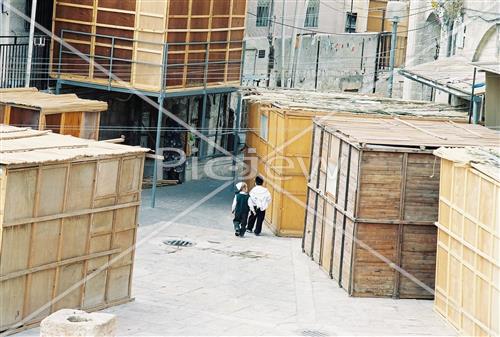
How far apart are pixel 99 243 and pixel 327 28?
3587 centimetres

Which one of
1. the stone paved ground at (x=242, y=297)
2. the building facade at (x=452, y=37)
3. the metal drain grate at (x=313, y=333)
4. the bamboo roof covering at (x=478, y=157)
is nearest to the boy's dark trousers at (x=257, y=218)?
the stone paved ground at (x=242, y=297)

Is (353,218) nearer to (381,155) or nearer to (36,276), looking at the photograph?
(381,155)

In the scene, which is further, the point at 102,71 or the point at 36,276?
the point at 102,71

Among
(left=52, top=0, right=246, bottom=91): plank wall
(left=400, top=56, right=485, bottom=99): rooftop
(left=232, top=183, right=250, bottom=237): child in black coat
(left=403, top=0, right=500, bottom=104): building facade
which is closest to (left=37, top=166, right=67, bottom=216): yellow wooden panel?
(left=232, top=183, right=250, bottom=237): child in black coat

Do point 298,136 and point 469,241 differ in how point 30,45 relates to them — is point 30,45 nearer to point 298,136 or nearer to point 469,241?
point 298,136

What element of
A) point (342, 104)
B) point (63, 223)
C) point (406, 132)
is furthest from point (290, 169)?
point (63, 223)

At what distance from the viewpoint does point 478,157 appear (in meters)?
20.9

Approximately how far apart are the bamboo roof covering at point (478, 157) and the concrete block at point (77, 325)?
267 inches

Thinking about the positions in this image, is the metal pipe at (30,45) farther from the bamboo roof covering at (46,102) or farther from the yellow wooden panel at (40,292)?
the yellow wooden panel at (40,292)

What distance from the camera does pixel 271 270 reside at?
84.1 feet

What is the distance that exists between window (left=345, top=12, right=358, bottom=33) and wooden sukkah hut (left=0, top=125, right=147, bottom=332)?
1395 inches

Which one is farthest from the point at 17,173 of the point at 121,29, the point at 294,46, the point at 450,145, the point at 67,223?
the point at 294,46

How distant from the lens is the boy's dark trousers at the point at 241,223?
95.3ft

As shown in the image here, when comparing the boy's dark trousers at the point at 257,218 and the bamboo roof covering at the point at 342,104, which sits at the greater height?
the bamboo roof covering at the point at 342,104
